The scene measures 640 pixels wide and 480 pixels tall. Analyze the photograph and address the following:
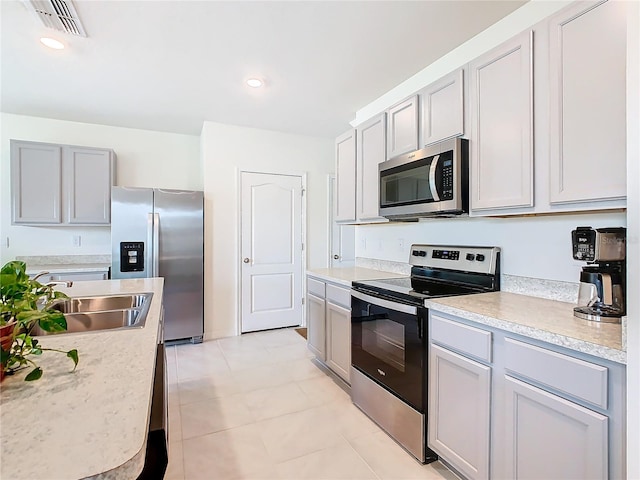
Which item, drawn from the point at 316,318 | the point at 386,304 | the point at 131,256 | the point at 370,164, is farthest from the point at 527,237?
the point at 131,256

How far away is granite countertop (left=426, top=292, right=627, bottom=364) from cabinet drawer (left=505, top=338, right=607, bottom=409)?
55 millimetres

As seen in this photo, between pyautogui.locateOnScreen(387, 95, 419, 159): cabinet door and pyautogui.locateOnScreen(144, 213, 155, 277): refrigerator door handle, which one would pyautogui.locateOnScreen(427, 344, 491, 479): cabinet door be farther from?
pyautogui.locateOnScreen(144, 213, 155, 277): refrigerator door handle

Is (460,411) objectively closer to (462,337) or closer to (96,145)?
(462,337)

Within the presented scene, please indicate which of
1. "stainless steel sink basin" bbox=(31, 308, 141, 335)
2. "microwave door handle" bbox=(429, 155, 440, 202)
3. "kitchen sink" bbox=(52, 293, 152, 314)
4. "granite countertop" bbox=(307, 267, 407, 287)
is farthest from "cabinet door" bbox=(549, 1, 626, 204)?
"kitchen sink" bbox=(52, 293, 152, 314)

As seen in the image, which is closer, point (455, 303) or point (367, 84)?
point (455, 303)

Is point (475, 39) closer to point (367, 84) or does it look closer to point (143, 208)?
point (367, 84)

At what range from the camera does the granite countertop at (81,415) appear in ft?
1.70

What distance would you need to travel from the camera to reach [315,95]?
317 cm

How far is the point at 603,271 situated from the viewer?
135 cm

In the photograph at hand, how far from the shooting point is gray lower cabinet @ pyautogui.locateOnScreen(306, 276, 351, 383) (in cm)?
256

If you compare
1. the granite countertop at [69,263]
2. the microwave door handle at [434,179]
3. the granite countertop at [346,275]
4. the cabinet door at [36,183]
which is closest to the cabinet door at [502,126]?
the microwave door handle at [434,179]

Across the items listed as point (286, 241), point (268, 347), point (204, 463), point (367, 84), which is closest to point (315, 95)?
point (367, 84)

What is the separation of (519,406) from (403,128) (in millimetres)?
1863

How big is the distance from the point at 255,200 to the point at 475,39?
9.31ft
